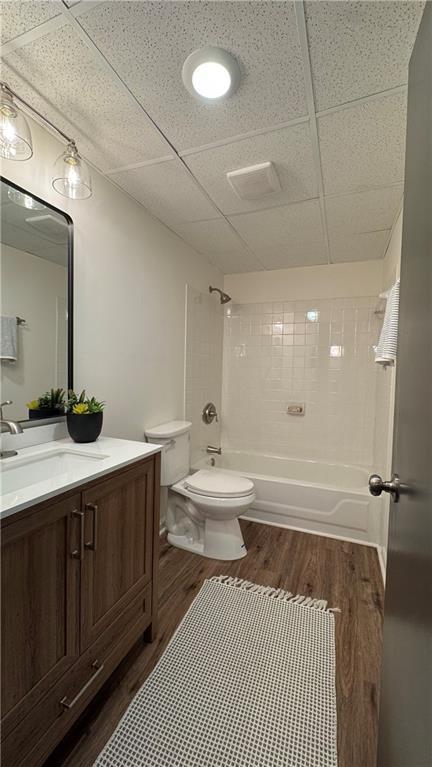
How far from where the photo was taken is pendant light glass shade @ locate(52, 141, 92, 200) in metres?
1.20

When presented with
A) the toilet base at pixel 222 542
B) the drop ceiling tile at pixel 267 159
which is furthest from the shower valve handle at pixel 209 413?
the drop ceiling tile at pixel 267 159

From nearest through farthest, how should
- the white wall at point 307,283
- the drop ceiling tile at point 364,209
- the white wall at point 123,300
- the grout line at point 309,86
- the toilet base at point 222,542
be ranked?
the grout line at point 309,86 < the white wall at point 123,300 < the drop ceiling tile at point 364,209 < the toilet base at point 222,542 < the white wall at point 307,283

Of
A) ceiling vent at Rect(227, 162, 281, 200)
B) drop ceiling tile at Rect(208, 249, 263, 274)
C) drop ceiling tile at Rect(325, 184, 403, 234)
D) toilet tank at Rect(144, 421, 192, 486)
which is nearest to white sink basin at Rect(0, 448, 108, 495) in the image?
toilet tank at Rect(144, 421, 192, 486)

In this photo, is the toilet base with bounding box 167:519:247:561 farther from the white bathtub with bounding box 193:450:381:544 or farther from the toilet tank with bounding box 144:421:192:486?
the white bathtub with bounding box 193:450:381:544

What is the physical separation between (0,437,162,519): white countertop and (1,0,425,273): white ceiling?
132cm

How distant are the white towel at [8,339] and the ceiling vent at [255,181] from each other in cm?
122

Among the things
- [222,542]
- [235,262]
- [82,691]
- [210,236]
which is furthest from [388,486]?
[235,262]

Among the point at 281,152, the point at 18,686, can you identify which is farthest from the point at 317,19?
the point at 18,686

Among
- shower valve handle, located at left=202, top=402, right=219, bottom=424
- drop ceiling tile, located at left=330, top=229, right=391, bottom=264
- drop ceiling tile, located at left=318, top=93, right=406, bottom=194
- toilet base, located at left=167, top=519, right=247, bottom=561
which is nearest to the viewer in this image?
drop ceiling tile, located at left=318, top=93, right=406, bottom=194

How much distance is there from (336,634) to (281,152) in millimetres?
2219

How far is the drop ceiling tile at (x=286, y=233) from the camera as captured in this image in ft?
6.25

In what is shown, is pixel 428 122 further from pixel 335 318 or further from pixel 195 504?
pixel 335 318

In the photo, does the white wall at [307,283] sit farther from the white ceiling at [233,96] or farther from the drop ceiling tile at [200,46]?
the drop ceiling tile at [200,46]

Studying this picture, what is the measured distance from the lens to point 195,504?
2029 mm
